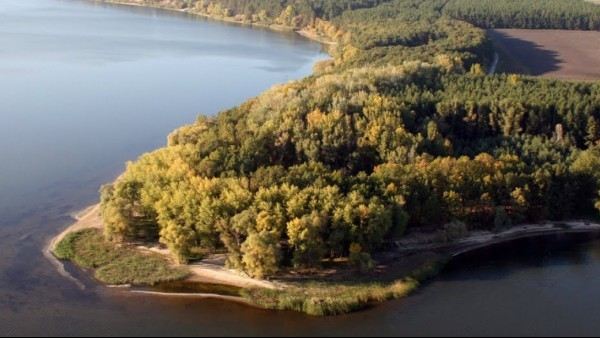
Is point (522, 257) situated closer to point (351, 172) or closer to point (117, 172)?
point (351, 172)

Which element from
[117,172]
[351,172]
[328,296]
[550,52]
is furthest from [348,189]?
[550,52]

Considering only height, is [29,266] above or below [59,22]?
below

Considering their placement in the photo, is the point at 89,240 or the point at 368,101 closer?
the point at 89,240

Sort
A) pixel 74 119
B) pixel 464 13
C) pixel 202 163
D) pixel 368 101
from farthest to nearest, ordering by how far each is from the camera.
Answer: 1. pixel 464 13
2. pixel 74 119
3. pixel 368 101
4. pixel 202 163

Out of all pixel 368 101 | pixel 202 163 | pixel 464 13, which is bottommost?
pixel 202 163

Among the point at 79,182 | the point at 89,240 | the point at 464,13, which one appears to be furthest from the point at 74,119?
the point at 464,13

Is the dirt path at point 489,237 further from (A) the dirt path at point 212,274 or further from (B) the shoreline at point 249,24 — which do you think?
(B) the shoreline at point 249,24

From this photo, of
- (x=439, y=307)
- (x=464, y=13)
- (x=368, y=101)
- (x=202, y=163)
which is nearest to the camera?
(x=439, y=307)

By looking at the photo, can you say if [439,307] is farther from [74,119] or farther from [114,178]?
[74,119]
